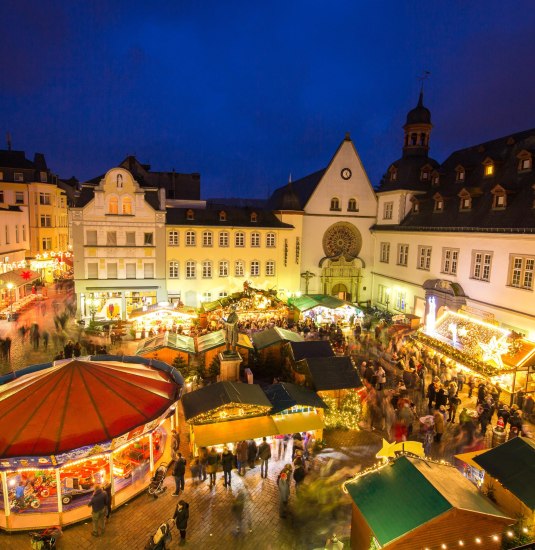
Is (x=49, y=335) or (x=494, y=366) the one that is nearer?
(x=494, y=366)

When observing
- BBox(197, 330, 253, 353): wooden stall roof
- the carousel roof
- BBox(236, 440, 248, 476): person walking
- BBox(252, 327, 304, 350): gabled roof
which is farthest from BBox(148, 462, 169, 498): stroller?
BBox(252, 327, 304, 350): gabled roof

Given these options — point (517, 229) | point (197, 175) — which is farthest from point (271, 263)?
point (517, 229)

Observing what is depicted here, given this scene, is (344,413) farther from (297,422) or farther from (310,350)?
(310,350)

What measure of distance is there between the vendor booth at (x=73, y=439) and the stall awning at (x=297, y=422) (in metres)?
3.58

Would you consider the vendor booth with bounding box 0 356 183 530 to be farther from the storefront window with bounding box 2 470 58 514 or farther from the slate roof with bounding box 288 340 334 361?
the slate roof with bounding box 288 340 334 361

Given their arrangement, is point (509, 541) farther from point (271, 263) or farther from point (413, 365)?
point (271, 263)

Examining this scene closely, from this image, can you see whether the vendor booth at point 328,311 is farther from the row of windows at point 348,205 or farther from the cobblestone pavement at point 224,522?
the cobblestone pavement at point 224,522

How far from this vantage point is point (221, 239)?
3366 cm

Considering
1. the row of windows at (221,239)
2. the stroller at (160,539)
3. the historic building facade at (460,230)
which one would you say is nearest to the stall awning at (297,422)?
the stroller at (160,539)

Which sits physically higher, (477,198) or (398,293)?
(477,198)

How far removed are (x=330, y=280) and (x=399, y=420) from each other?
2362 cm

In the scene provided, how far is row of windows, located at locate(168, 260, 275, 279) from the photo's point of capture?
32.8 meters

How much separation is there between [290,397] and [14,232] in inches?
1276

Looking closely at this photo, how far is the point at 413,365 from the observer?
19.5 metres
